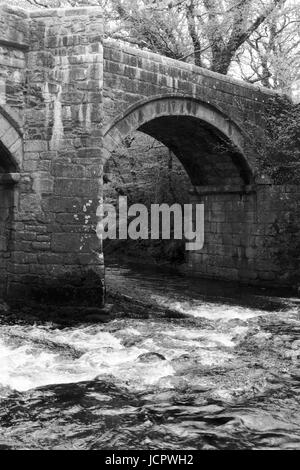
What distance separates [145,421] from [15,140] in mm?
4634

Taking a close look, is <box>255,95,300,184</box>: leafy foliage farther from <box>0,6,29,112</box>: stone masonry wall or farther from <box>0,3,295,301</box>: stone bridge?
<box>0,6,29,112</box>: stone masonry wall

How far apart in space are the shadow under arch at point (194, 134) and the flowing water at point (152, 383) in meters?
2.98

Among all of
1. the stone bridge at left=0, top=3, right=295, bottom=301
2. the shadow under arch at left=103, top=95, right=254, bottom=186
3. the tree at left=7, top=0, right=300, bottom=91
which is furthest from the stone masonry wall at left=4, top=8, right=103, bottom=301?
the tree at left=7, top=0, right=300, bottom=91

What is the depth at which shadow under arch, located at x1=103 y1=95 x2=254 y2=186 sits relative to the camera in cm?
809

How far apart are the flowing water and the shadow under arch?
9.79 ft

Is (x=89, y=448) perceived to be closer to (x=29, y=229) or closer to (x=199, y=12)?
(x=29, y=229)

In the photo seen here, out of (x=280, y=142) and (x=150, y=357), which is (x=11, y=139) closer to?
(x=150, y=357)

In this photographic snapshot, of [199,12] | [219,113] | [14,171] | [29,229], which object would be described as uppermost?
[199,12]

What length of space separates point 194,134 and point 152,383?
7.15 m

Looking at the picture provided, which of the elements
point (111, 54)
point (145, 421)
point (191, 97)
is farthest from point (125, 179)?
point (145, 421)

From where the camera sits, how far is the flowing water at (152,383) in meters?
3.22

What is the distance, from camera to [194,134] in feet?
34.3

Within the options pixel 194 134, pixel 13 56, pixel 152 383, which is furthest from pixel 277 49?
→ pixel 152 383

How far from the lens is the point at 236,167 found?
11.1m
